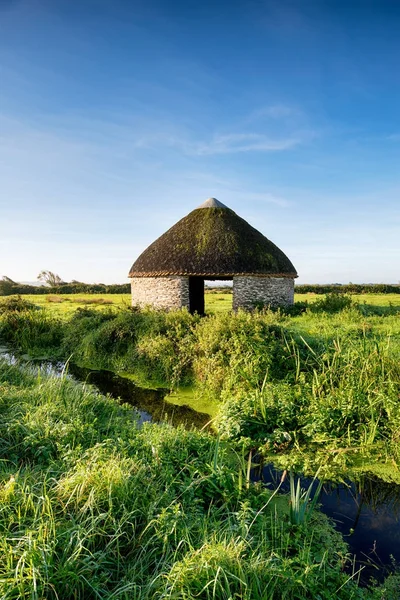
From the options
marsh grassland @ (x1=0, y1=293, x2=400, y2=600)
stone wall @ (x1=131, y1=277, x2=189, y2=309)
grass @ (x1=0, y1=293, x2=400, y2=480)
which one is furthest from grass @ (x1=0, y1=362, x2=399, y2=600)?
stone wall @ (x1=131, y1=277, x2=189, y2=309)

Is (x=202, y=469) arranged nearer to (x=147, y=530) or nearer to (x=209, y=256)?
(x=147, y=530)

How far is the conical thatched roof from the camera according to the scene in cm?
1717

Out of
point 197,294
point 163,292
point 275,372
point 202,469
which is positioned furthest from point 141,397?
point 197,294

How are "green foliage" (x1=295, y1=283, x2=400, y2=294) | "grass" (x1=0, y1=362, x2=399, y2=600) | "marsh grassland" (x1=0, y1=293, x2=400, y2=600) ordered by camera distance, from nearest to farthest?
"grass" (x1=0, y1=362, x2=399, y2=600) < "marsh grassland" (x1=0, y1=293, x2=400, y2=600) < "green foliage" (x1=295, y1=283, x2=400, y2=294)

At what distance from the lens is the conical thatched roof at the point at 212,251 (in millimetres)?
17172

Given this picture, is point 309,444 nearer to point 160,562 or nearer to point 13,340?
point 160,562

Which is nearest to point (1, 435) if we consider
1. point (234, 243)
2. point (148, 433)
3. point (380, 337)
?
point (148, 433)

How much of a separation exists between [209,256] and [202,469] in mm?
12924

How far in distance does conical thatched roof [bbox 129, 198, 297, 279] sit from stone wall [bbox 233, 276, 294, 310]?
385 millimetres

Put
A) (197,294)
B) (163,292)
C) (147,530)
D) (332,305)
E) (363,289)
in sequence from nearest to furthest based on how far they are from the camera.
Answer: (147,530) → (332,305) → (163,292) → (197,294) → (363,289)

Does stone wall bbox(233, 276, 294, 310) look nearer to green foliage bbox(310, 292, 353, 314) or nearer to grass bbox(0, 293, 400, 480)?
green foliage bbox(310, 292, 353, 314)

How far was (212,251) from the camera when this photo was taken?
57.6 ft

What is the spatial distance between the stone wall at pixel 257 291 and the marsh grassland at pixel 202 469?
6171 millimetres

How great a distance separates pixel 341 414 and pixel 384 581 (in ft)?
10.9
